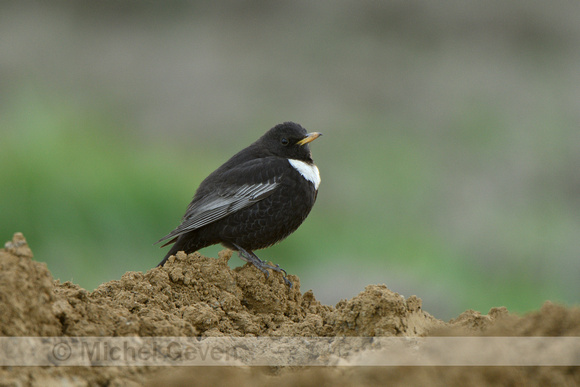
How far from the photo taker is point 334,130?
45.5 feet

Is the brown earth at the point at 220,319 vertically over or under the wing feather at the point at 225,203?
under

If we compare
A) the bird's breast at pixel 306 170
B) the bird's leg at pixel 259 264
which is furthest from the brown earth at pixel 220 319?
the bird's breast at pixel 306 170

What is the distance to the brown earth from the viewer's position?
2439 mm

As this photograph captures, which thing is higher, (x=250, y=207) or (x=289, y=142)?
(x=289, y=142)

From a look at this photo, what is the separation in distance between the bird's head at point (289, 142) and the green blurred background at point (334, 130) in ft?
10.4

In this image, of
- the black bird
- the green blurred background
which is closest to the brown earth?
the black bird

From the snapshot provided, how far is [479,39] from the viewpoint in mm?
15992

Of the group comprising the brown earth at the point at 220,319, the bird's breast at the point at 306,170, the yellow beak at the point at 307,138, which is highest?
the yellow beak at the point at 307,138

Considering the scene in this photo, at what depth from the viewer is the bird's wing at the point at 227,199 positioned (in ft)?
17.7

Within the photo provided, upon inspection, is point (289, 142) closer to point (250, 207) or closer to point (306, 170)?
point (306, 170)

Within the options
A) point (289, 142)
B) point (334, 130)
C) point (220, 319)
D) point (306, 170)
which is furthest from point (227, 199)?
point (334, 130)

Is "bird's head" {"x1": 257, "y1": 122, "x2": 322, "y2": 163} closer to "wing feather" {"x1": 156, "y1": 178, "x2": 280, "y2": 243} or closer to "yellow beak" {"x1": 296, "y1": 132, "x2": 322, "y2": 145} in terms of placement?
"yellow beak" {"x1": 296, "y1": 132, "x2": 322, "y2": 145}

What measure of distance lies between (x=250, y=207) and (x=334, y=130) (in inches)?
340

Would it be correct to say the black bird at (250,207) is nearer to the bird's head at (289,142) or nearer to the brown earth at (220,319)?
the bird's head at (289,142)
